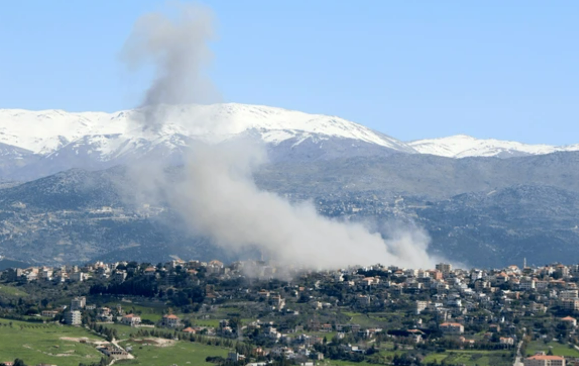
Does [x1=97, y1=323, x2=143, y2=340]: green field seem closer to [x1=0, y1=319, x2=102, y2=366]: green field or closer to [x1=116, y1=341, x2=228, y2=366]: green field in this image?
[x1=0, y1=319, x2=102, y2=366]: green field

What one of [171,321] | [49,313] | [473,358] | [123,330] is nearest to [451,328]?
[473,358]

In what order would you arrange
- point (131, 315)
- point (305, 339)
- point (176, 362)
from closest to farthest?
point (176, 362) < point (305, 339) < point (131, 315)

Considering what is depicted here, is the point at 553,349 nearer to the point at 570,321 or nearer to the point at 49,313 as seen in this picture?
the point at 570,321

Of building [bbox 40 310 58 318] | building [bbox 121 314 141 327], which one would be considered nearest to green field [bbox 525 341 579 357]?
building [bbox 121 314 141 327]

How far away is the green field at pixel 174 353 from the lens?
164750 millimetres

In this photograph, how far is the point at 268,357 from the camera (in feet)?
556

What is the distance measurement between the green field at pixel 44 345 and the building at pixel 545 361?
38.8 meters

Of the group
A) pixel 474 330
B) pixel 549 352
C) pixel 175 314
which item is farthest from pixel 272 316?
pixel 549 352

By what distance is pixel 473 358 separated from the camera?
555 ft

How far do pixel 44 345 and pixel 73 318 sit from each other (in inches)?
657

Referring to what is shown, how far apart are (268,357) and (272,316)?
86.3 ft

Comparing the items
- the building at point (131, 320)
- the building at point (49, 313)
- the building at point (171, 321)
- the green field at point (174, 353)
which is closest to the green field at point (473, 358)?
the green field at point (174, 353)

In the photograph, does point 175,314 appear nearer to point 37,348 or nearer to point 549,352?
point 37,348

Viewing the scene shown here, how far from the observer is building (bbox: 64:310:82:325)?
18738cm
